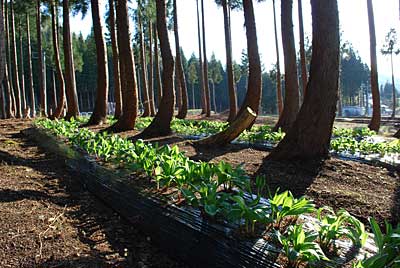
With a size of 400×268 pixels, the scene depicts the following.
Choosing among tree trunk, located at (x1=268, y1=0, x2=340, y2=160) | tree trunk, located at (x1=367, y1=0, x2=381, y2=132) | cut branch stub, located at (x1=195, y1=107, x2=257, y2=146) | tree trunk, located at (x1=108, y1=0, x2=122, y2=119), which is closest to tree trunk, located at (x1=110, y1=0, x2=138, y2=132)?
cut branch stub, located at (x1=195, y1=107, x2=257, y2=146)

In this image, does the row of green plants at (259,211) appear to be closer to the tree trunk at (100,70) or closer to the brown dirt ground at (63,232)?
the brown dirt ground at (63,232)

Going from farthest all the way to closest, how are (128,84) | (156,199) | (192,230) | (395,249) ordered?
1. (128,84)
2. (156,199)
3. (192,230)
4. (395,249)

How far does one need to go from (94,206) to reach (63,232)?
0.96 meters

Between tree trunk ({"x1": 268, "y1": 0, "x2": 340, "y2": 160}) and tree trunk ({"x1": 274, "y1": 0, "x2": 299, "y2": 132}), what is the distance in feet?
13.2

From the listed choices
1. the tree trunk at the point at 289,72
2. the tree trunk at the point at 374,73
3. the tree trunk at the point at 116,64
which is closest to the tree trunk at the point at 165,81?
the tree trunk at the point at 289,72

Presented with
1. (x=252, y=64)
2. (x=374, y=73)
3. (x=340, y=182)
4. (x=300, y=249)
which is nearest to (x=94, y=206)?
(x=300, y=249)

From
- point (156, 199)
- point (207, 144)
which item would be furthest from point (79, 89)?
point (156, 199)

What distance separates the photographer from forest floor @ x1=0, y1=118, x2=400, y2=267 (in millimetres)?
2732

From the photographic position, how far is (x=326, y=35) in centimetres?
516

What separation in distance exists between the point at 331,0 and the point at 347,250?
4118 mm

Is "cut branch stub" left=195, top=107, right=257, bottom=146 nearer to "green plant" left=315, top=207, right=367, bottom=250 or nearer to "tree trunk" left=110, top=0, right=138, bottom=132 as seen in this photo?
"tree trunk" left=110, top=0, right=138, bottom=132

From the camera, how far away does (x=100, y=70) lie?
12.3m

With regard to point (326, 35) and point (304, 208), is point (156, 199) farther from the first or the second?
point (326, 35)

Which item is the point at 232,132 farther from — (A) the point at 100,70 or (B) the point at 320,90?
(A) the point at 100,70
